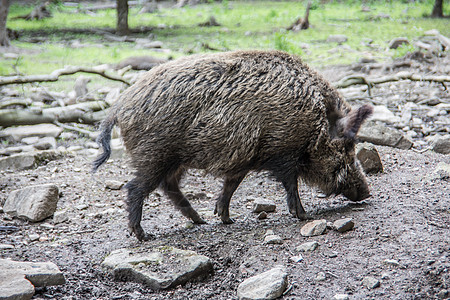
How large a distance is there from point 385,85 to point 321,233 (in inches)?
254

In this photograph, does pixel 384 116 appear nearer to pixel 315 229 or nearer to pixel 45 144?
pixel 315 229

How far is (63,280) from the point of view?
372 centimetres

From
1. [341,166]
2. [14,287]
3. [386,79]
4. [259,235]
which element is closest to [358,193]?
[341,166]

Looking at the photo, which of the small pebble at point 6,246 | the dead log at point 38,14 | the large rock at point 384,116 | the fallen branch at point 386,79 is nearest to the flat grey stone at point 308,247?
the small pebble at point 6,246

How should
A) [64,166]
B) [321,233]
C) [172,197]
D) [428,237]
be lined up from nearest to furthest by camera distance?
[428,237] < [321,233] < [172,197] < [64,166]

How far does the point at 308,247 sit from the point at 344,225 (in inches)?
18.2

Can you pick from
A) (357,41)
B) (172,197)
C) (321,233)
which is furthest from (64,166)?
(357,41)

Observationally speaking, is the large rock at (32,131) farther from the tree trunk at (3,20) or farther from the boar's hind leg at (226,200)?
the tree trunk at (3,20)

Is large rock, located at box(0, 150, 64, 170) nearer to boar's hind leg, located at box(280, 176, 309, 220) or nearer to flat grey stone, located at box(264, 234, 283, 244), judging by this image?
boar's hind leg, located at box(280, 176, 309, 220)

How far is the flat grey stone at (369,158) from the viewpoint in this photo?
5867mm

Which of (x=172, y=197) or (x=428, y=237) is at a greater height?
(x=428, y=237)

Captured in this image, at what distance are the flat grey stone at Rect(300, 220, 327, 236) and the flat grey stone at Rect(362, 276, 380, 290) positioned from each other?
0.91 m

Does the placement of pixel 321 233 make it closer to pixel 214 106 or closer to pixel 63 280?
pixel 214 106

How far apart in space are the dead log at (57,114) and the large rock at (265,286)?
5.47 metres
